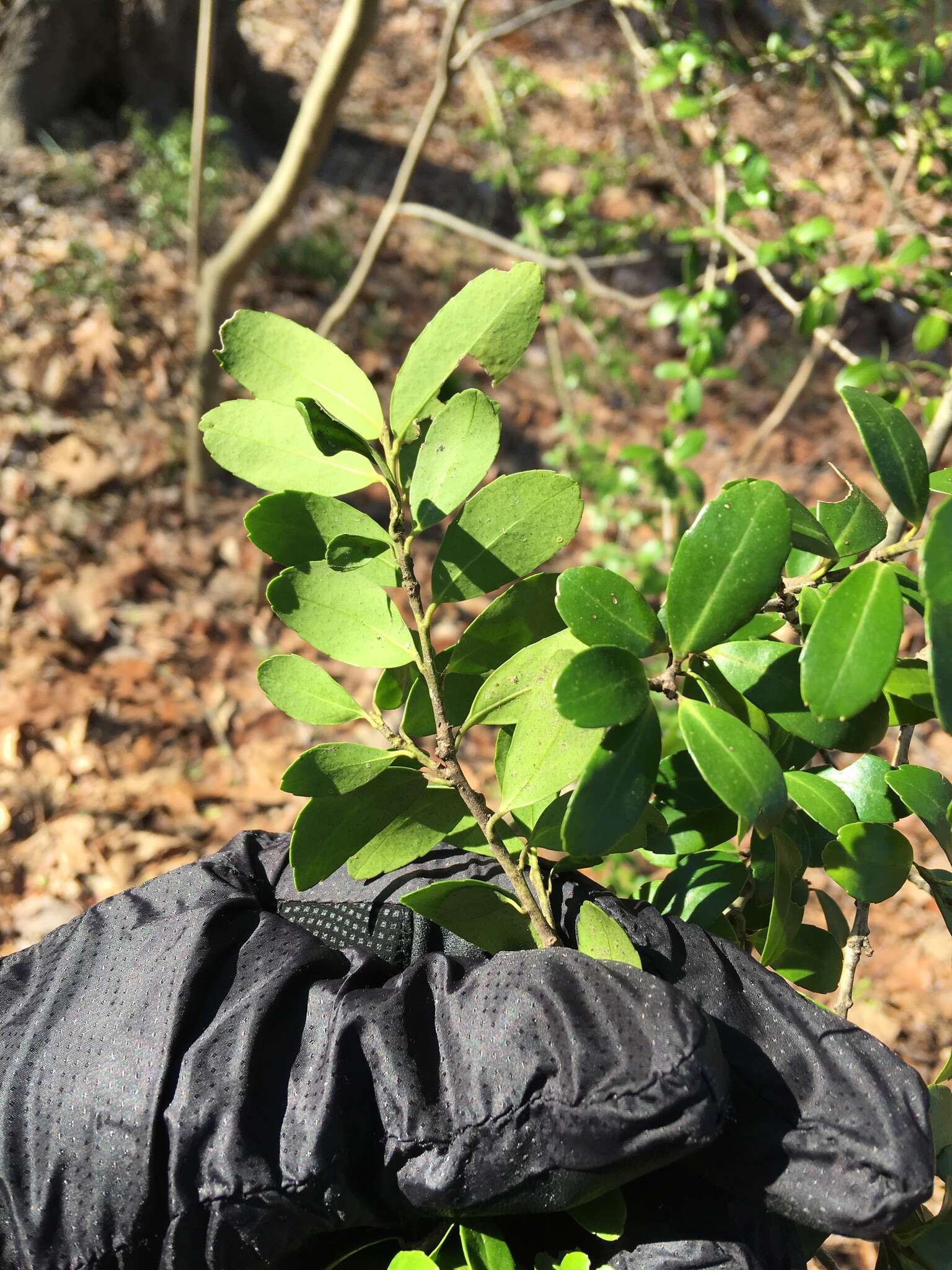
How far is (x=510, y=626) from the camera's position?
597 millimetres

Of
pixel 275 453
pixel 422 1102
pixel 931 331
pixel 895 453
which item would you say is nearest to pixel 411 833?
pixel 422 1102

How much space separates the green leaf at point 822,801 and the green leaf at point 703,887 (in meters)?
0.11

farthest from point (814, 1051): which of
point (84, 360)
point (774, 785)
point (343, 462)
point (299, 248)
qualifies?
point (299, 248)

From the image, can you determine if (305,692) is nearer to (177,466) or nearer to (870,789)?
(870,789)

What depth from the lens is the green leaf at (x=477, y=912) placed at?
571mm

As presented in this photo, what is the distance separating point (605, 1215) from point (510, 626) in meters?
0.36

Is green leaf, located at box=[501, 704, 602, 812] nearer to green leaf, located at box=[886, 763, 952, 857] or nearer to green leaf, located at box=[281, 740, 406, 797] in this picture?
green leaf, located at box=[281, 740, 406, 797]

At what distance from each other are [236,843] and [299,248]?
357 cm

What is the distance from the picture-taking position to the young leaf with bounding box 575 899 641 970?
0.60m

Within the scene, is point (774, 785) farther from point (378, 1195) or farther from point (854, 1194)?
point (378, 1195)

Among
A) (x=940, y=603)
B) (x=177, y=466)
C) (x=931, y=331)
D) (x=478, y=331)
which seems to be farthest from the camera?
(x=177, y=466)

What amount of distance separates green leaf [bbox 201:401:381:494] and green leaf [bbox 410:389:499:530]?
0.03 metres

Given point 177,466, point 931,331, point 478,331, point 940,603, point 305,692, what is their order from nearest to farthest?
point 940,603, point 478,331, point 305,692, point 931,331, point 177,466

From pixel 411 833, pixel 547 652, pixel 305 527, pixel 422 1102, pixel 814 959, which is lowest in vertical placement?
pixel 814 959
